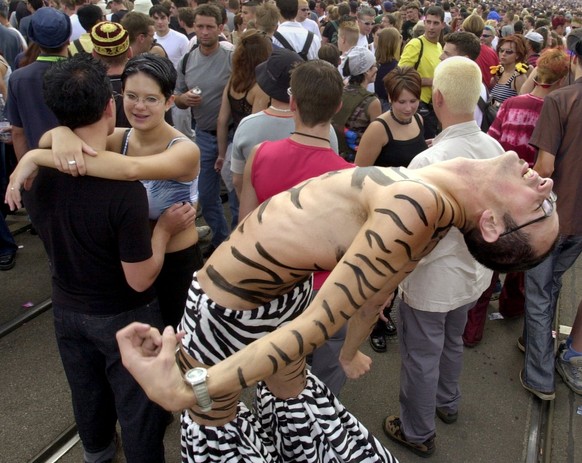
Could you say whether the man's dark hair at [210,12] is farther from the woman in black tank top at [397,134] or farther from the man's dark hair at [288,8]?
the woman in black tank top at [397,134]

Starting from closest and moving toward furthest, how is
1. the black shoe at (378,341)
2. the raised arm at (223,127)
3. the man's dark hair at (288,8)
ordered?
1. the black shoe at (378,341)
2. the raised arm at (223,127)
3. the man's dark hair at (288,8)

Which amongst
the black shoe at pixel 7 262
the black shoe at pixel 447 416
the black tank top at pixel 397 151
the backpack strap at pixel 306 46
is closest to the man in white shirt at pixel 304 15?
the backpack strap at pixel 306 46

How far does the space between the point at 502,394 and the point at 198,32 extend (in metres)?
3.70

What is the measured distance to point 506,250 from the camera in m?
1.55

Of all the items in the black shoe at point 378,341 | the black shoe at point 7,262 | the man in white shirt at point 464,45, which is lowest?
the black shoe at point 7,262

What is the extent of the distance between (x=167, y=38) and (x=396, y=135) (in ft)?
12.8

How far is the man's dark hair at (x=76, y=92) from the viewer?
5.85 feet

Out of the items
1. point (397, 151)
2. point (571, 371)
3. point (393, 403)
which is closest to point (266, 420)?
point (393, 403)

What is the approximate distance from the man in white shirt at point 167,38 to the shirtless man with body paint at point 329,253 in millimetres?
4833

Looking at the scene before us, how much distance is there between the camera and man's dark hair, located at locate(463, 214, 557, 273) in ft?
5.04

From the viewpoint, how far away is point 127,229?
1828mm

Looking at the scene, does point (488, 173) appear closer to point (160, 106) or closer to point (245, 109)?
point (160, 106)

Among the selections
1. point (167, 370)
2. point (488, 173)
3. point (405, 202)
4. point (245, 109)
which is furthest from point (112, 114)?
point (245, 109)

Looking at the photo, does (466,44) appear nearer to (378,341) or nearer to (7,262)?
(378,341)
